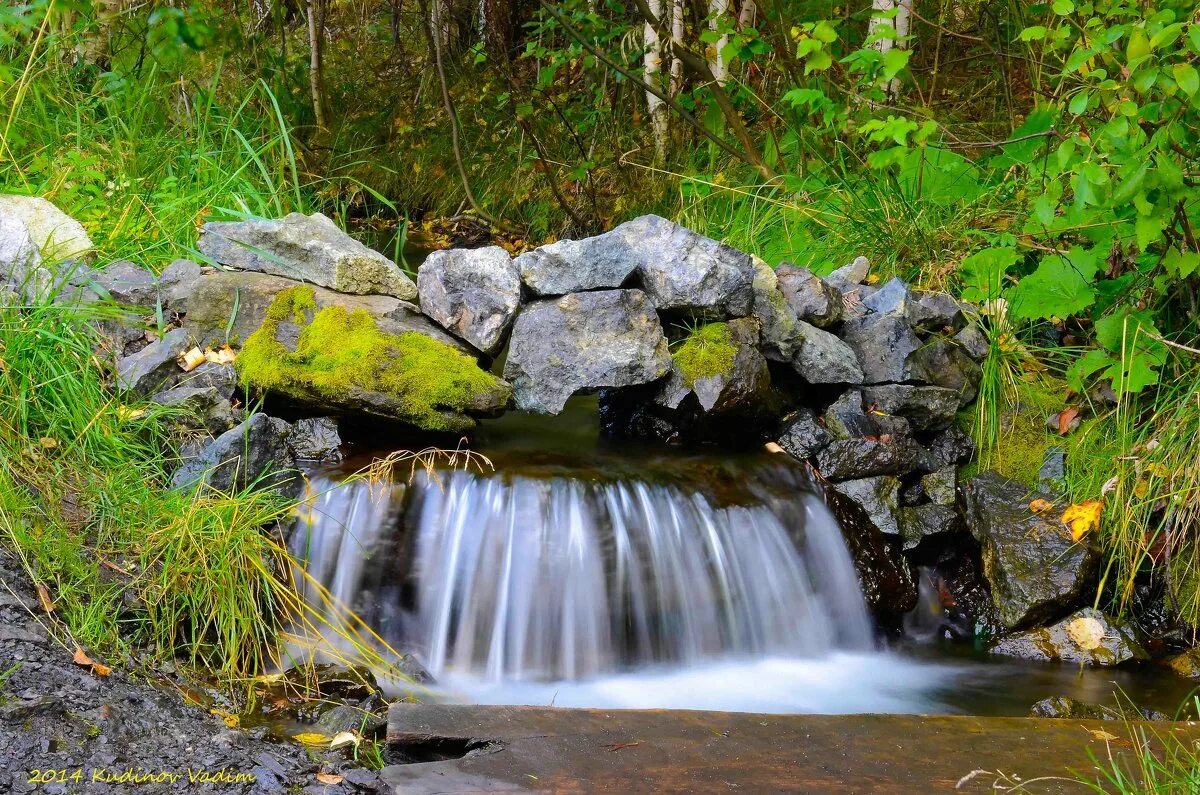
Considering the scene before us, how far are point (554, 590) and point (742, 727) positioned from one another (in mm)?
1232

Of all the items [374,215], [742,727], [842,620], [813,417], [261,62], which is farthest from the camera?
[374,215]

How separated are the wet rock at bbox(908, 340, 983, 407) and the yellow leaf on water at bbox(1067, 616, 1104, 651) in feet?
3.61

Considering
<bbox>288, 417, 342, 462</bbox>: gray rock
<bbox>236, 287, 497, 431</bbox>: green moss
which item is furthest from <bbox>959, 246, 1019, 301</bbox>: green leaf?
<bbox>288, 417, 342, 462</bbox>: gray rock

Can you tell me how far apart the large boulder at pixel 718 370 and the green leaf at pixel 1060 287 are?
1137 mm

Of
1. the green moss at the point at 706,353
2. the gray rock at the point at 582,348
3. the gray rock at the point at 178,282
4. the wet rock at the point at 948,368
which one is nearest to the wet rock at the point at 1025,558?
the wet rock at the point at 948,368

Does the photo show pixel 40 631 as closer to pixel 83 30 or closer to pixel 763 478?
pixel 763 478

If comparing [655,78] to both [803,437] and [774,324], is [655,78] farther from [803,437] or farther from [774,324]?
[803,437]

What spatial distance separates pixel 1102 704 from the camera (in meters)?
3.69

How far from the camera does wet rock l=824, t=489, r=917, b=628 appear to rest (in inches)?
168

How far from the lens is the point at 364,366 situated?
4164mm

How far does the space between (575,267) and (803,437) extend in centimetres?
120

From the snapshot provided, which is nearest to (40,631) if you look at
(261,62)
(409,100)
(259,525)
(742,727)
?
(259,525)

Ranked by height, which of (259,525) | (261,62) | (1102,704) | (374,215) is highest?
(261,62)

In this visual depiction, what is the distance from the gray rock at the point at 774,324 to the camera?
4660mm
